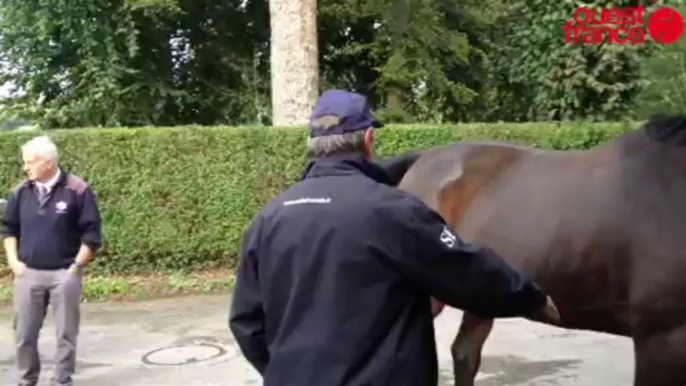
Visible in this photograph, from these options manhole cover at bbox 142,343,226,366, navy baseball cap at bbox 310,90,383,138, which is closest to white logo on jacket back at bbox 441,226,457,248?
navy baseball cap at bbox 310,90,383,138

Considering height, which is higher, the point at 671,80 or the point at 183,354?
the point at 671,80

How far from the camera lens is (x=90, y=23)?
43.0 feet

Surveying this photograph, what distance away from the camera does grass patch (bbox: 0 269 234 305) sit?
9508 millimetres

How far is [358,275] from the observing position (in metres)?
2.25

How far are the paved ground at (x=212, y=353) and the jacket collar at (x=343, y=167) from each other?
3.77 m

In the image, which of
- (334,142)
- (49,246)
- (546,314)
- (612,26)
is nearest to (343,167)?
(334,142)

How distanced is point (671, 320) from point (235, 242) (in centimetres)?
672

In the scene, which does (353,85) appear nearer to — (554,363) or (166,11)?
(166,11)

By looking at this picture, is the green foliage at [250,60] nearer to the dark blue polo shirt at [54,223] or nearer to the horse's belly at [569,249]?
the dark blue polo shirt at [54,223]

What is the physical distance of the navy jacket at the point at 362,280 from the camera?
7.33 feet

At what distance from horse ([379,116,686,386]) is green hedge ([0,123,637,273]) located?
205 inches

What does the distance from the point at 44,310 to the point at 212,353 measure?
5.83 feet

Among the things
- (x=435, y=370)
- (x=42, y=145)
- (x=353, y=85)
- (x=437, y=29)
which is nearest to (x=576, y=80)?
(x=437, y=29)

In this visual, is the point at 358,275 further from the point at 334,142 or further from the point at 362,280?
the point at 334,142
